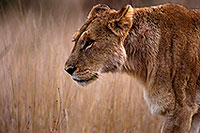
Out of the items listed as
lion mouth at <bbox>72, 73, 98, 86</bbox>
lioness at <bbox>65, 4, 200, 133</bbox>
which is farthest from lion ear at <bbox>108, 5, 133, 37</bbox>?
lion mouth at <bbox>72, 73, 98, 86</bbox>

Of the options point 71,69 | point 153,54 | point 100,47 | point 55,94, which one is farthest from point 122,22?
point 55,94

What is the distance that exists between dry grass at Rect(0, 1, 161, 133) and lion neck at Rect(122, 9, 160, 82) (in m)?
0.61

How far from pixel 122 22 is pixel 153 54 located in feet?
1.36

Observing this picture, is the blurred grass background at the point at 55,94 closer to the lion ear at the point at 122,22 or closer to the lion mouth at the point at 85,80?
the lion mouth at the point at 85,80

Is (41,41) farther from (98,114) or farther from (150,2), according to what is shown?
(150,2)

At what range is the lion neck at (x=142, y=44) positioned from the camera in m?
3.08

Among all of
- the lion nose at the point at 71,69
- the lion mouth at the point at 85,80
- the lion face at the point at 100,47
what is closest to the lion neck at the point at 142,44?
the lion face at the point at 100,47

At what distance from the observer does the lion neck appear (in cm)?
308

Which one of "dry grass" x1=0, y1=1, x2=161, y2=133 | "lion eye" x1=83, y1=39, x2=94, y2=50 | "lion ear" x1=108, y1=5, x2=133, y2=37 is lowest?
"dry grass" x1=0, y1=1, x2=161, y2=133

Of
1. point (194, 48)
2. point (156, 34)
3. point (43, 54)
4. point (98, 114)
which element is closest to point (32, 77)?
point (43, 54)

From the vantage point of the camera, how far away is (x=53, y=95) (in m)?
4.02

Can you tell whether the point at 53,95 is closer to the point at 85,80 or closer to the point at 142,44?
the point at 85,80

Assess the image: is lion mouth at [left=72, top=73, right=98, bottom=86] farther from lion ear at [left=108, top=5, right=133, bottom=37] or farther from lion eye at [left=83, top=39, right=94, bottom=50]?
lion ear at [left=108, top=5, right=133, bottom=37]

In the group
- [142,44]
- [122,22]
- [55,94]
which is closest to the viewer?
[122,22]
